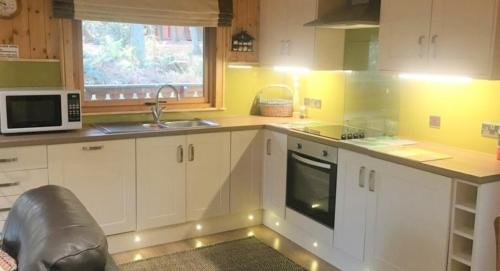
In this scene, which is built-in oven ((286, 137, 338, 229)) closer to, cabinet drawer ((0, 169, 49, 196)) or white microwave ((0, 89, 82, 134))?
white microwave ((0, 89, 82, 134))

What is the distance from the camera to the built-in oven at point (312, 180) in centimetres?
339

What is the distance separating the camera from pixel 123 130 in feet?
11.7

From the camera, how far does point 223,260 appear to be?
353 centimetres

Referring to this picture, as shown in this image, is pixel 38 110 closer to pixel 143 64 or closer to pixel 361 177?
pixel 143 64

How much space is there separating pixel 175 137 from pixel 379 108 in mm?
1519

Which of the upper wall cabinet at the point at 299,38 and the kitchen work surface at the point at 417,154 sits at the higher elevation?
the upper wall cabinet at the point at 299,38

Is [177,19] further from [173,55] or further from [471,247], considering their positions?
[471,247]

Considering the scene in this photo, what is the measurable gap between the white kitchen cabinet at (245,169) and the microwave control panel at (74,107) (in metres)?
1.19

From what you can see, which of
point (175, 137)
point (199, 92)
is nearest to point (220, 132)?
point (175, 137)

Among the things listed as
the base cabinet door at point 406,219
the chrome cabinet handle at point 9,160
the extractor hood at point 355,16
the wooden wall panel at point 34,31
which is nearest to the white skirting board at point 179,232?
the chrome cabinet handle at point 9,160

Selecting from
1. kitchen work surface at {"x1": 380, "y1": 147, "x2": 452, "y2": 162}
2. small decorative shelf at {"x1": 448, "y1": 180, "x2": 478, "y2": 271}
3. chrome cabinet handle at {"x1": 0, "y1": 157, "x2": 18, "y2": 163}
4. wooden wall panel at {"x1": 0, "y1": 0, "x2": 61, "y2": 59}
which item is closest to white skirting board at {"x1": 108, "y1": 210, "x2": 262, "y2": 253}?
chrome cabinet handle at {"x1": 0, "y1": 157, "x2": 18, "y2": 163}

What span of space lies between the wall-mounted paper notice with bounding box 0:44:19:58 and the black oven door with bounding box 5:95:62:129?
42cm

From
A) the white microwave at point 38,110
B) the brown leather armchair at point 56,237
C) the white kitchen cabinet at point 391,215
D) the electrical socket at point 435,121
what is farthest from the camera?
the electrical socket at point 435,121

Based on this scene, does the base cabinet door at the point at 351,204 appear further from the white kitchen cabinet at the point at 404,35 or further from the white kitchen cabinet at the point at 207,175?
the white kitchen cabinet at the point at 207,175
